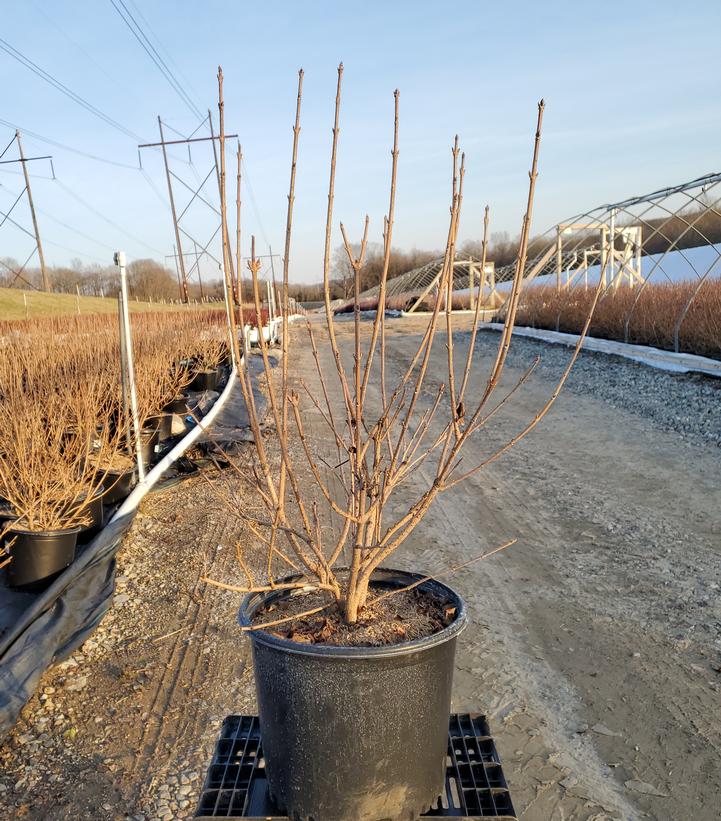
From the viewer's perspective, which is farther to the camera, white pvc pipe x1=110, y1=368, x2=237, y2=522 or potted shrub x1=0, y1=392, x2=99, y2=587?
white pvc pipe x1=110, y1=368, x2=237, y2=522

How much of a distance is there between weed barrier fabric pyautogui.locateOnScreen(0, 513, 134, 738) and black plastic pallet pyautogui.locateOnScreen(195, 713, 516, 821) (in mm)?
1248

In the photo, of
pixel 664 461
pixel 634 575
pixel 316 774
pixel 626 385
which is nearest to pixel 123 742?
pixel 316 774

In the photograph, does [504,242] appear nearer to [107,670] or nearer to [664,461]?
[664,461]

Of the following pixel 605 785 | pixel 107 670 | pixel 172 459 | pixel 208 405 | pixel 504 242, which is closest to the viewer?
pixel 605 785

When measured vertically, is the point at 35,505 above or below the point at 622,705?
above

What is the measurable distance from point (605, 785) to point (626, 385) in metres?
8.41

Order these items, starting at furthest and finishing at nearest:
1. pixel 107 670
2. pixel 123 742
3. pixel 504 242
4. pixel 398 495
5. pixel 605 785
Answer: pixel 504 242 < pixel 398 495 < pixel 107 670 < pixel 123 742 < pixel 605 785

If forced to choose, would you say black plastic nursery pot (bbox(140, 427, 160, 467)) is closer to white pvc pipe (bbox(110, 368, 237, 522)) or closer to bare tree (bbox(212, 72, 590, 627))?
white pvc pipe (bbox(110, 368, 237, 522))

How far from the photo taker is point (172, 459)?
257 inches

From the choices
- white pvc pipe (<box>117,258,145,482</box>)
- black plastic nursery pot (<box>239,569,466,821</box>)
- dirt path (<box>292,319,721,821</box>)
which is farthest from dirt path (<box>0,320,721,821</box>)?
black plastic nursery pot (<box>239,569,466,821</box>)

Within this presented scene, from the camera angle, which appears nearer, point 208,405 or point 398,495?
point 398,495

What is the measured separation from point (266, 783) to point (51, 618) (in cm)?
207

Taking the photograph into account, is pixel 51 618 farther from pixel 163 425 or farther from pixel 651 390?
pixel 651 390

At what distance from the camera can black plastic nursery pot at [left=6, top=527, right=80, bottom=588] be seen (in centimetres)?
414
